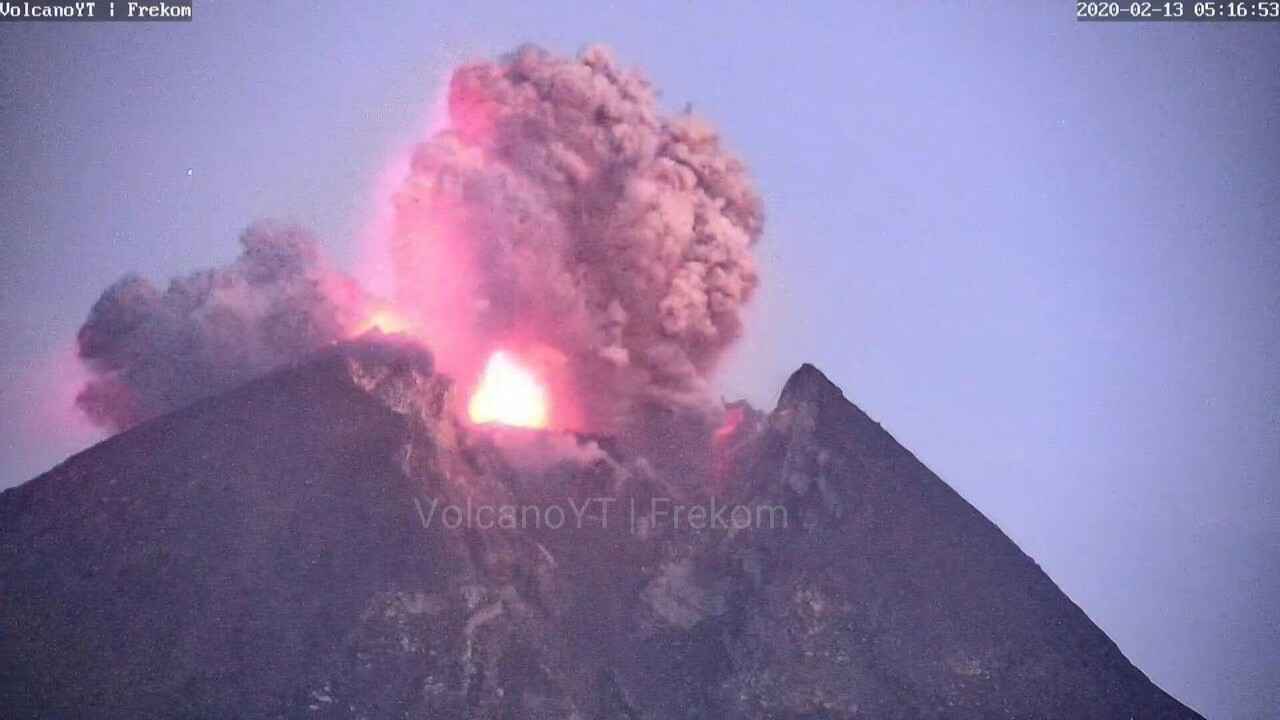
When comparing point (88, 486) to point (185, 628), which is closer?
point (185, 628)

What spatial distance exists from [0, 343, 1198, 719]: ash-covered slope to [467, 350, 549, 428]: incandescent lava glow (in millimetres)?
3000

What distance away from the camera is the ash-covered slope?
134ft

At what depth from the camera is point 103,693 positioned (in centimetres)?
3772

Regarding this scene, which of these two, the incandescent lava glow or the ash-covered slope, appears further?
the incandescent lava glow

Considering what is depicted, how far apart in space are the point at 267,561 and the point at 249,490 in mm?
4122

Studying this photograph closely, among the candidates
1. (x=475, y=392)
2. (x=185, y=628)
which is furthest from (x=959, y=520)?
(x=185, y=628)

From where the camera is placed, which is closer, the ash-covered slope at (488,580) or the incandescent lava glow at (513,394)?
the ash-covered slope at (488,580)

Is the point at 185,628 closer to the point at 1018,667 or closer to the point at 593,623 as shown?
the point at 593,623

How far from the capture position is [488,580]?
47.9 m

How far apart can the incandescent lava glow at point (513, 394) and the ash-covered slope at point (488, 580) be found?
3000 millimetres

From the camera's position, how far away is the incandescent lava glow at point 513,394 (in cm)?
6031

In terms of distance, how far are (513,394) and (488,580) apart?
50.4ft

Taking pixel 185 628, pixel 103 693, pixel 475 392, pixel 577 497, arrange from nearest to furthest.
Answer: pixel 103 693, pixel 185 628, pixel 577 497, pixel 475 392

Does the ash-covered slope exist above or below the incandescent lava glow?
below
